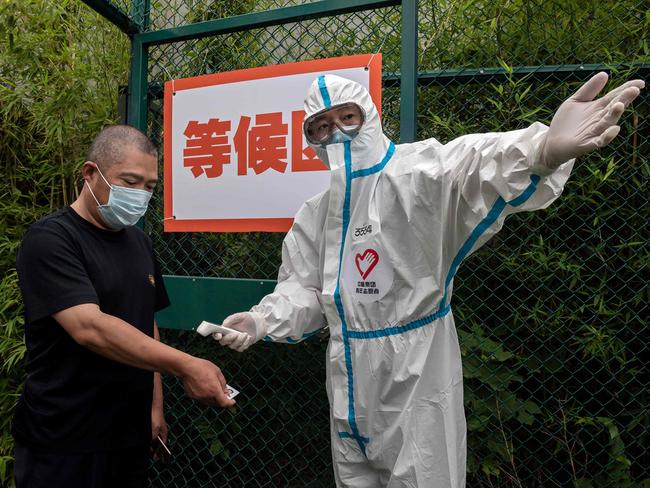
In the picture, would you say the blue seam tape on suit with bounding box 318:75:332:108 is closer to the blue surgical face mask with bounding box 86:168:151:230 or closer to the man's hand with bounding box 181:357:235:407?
the blue surgical face mask with bounding box 86:168:151:230

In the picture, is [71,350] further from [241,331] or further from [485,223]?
[485,223]

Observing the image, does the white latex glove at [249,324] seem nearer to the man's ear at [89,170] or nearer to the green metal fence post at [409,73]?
the man's ear at [89,170]

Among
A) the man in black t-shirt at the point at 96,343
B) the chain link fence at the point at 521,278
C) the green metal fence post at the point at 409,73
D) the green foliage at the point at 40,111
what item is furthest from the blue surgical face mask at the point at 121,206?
the green foliage at the point at 40,111

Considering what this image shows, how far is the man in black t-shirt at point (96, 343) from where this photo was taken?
167cm

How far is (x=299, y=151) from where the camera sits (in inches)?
91.3

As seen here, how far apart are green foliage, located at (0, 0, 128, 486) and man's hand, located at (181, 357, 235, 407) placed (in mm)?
1646

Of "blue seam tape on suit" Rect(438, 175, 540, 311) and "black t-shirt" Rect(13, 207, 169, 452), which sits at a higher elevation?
"blue seam tape on suit" Rect(438, 175, 540, 311)

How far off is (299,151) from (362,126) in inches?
22.9

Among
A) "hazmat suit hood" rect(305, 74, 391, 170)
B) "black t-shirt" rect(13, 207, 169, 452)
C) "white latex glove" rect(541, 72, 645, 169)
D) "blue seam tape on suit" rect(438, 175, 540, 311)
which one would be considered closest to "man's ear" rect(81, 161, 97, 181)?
"black t-shirt" rect(13, 207, 169, 452)

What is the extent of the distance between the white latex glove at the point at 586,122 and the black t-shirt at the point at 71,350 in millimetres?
1382

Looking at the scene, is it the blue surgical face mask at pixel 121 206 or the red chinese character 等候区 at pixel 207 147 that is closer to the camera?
the blue surgical face mask at pixel 121 206

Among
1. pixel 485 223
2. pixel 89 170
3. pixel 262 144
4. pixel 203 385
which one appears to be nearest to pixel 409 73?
pixel 262 144

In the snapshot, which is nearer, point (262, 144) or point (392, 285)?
point (392, 285)

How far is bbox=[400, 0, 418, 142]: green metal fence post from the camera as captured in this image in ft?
6.93
